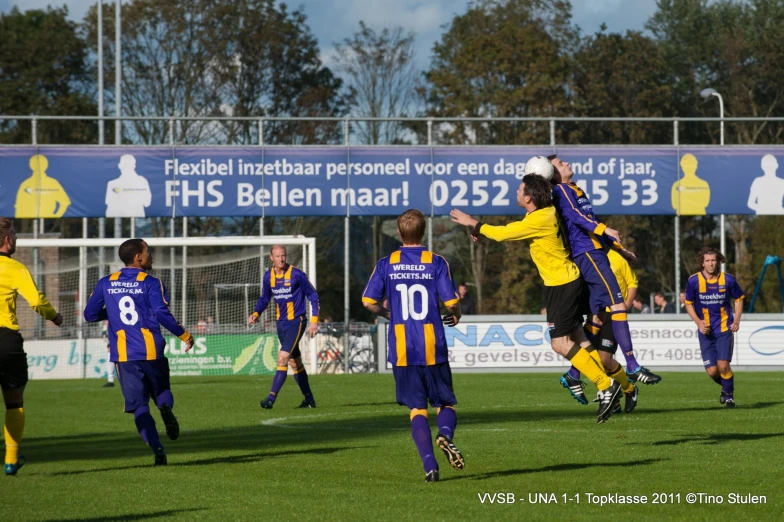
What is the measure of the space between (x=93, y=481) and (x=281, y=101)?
40583mm

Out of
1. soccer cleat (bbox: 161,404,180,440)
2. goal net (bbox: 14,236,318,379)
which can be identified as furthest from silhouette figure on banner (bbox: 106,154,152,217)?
soccer cleat (bbox: 161,404,180,440)

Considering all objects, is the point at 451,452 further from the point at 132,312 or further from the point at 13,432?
the point at 13,432

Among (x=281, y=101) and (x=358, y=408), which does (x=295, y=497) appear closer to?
(x=358, y=408)

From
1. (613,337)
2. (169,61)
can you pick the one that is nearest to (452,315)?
(613,337)

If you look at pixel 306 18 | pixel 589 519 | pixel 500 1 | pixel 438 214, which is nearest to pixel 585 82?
pixel 500 1

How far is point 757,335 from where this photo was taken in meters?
25.8

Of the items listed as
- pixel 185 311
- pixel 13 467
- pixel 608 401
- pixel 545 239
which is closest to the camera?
pixel 13 467

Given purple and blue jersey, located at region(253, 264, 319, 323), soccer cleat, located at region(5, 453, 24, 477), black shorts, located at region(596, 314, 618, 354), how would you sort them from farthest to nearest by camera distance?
purple and blue jersey, located at region(253, 264, 319, 323) → black shorts, located at region(596, 314, 618, 354) → soccer cleat, located at region(5, 453, 24, 477)

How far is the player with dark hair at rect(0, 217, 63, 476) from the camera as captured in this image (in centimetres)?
932

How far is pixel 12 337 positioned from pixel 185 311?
19.1 metres

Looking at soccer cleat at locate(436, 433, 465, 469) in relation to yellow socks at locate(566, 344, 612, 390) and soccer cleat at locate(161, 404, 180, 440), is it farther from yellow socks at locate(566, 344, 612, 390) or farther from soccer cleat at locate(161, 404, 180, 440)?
soccer cleat at locate(161, 404, 180, 440)

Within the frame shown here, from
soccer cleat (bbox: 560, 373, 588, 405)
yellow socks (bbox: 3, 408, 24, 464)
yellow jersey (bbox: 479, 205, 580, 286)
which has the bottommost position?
yellow socks (bbox: 3, 408, 24, 464)

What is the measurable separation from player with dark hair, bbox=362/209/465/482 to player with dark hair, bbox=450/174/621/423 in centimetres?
147

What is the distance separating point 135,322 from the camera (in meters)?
9.75
